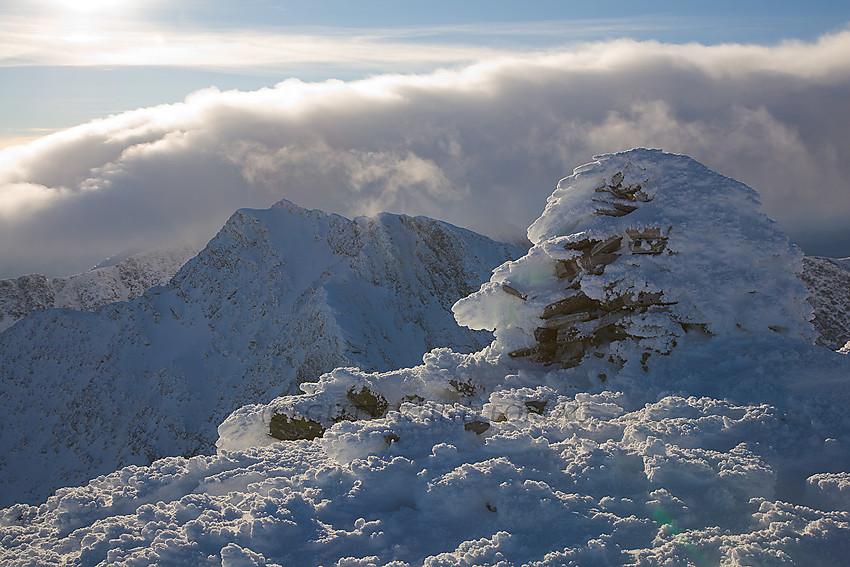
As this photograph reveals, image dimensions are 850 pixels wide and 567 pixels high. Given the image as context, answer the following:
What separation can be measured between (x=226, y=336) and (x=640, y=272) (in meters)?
75.4

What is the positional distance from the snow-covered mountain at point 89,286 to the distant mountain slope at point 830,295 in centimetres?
13220

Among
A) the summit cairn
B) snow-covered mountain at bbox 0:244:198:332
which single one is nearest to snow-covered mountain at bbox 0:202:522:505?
snow-covered mountain at bbox 0:244:198:332

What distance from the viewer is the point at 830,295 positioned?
9750 cm

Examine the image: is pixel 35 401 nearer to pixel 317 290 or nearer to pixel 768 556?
pixel 317 290

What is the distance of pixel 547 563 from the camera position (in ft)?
24.3

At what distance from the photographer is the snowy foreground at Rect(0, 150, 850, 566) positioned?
825 cm

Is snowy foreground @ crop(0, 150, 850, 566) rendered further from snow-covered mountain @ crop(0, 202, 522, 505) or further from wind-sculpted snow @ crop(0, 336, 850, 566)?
snow-covered mountain @ crop(0, 202, 522, 505)

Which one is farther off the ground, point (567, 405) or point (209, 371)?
point (567, 405)

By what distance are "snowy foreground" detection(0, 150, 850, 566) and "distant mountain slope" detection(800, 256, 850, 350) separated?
64311 mm

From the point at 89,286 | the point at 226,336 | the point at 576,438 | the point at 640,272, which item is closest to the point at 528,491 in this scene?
the point at 576,438

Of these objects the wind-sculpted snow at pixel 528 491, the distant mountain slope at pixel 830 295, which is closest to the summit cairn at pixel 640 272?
the wind-sculpted snow at pixel 528 491

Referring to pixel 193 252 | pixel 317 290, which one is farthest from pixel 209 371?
pixel 193 252

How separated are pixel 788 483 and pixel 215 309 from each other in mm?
84954

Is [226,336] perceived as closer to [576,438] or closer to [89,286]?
[89,286]
